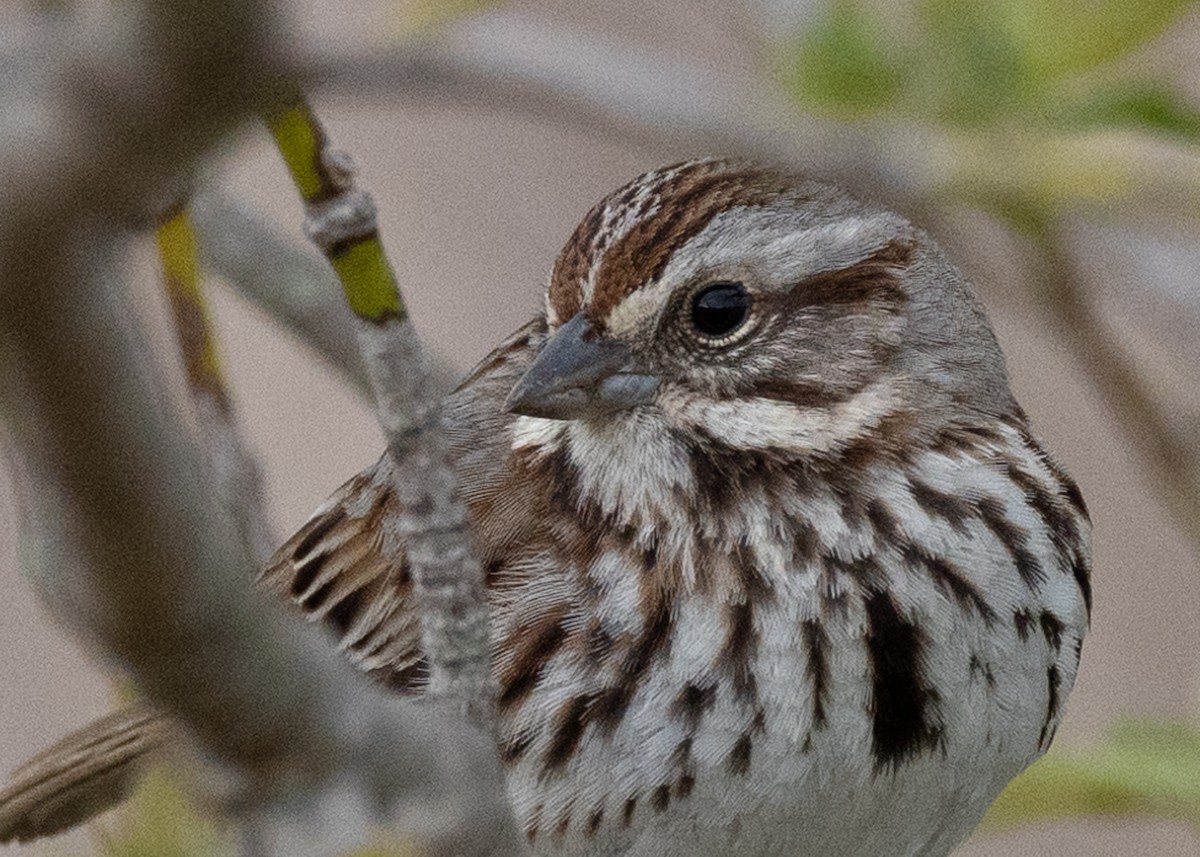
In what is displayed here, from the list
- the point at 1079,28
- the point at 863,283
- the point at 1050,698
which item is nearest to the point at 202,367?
the point at 863,283

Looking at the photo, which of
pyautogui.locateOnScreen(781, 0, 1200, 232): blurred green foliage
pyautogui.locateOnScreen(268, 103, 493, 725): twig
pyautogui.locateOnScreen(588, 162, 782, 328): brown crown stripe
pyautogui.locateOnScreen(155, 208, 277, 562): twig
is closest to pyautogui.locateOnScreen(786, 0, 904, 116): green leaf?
pyautogui.locateOnScreen(781, 0, 1200, 232): blurred green foliage

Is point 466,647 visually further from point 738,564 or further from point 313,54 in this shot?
point 738,564

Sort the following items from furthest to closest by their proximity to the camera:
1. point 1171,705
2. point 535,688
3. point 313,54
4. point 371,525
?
point 1171,705 → point 371,525 → point 535,688 → point 313,54

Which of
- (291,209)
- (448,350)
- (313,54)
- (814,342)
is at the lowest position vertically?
(313,54)

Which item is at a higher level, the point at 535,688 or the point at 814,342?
the point at 814,342

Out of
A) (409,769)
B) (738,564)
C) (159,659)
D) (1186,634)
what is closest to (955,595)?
(738,564)

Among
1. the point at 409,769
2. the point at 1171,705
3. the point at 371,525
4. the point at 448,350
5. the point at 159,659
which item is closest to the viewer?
the point at 159,659

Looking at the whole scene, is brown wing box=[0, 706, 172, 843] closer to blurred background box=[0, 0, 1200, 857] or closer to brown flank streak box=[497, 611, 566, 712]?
blurred background box=[0, 0, 1200, 857]
